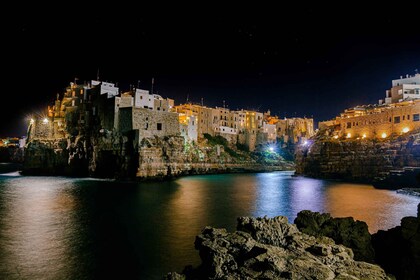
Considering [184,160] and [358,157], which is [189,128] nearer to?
[184,160]

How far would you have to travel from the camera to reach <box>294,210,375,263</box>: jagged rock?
9656 millimetres

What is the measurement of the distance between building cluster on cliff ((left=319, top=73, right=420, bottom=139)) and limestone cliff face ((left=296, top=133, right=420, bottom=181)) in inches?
120

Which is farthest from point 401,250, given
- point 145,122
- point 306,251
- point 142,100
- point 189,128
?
point 189,128

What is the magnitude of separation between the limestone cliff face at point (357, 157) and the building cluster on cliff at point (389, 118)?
10.0 ft

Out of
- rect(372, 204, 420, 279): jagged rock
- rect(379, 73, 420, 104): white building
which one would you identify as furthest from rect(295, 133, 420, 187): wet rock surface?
rect(372, 204, 420, 279): jagged rock

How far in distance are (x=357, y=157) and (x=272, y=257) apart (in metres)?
47.7

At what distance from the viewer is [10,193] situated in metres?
30.3

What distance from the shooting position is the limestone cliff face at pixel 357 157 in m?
40.3

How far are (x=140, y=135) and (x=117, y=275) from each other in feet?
116

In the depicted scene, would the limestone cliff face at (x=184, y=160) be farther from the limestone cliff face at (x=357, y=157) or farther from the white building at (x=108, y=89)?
the limestone cliff face at (x=357, y=157)

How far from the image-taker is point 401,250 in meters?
9.40

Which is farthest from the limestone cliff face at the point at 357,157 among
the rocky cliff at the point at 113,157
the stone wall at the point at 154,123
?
the stone wall at the point at 154,123

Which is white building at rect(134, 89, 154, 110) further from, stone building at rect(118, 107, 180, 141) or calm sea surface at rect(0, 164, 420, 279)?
calm sea surface at rect(0, 164, 420, 279)

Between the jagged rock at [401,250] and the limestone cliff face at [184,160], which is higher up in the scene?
the limestone cliff face at [184,160]
